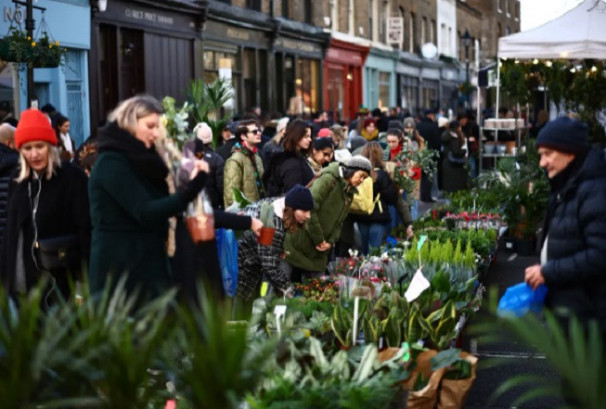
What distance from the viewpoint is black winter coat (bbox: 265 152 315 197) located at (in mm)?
11445

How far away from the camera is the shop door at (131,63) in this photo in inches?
898

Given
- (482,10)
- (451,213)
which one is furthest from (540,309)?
(482,10)

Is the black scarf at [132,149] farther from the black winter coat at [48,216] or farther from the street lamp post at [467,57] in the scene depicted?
the street lamp post at [467,57]

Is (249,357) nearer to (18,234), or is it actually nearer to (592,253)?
(592,253)

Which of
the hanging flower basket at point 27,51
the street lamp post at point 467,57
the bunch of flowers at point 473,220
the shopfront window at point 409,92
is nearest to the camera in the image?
the bunch of flowers at point 473,220

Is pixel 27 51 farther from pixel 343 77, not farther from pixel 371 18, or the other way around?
pixel 371 18

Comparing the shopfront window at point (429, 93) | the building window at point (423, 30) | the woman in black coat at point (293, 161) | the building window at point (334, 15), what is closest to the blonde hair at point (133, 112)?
the woman in black coat at point (293, 161)

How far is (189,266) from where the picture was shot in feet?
22.8

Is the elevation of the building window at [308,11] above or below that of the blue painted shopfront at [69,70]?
above

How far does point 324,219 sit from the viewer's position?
10086mm

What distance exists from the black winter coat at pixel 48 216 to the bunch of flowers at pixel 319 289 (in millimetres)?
2185

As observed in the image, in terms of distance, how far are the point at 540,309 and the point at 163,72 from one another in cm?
1951

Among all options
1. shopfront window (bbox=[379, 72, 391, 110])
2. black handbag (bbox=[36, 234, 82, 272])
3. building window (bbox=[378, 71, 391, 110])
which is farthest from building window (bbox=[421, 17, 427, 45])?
black handbag (bbox=[36, 234, 82, 272])

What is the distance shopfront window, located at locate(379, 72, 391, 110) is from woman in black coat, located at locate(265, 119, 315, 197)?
34.0 meters
